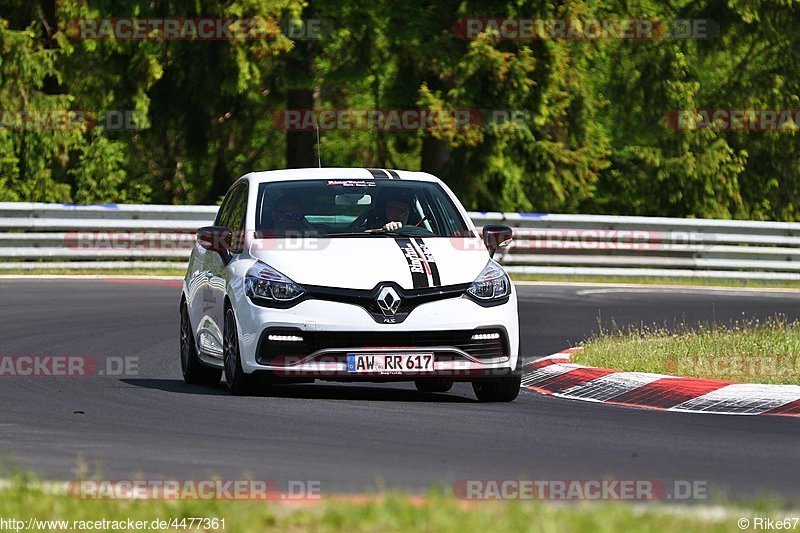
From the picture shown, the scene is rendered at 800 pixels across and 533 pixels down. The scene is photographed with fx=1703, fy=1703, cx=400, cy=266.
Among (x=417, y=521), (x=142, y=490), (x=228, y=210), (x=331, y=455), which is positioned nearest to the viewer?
(x=417, y=521)

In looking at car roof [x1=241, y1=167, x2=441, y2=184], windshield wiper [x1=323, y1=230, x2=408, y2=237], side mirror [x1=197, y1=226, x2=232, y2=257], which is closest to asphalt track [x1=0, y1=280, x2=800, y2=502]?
side mirror [x1=197, y1=226, x2=232, y2=257]

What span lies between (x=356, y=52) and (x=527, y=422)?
77.5 feet

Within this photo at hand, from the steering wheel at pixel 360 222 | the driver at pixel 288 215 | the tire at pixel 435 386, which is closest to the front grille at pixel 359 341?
the driver at pixel 288 215

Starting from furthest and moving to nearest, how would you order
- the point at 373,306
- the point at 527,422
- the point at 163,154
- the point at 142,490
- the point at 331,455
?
the point at 163,154 → the point at 373,306 → the point at 527,422 → the point at 331,455 → the point at 142,490

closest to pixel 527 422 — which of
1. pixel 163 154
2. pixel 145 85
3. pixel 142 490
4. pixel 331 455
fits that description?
pixel 331 455

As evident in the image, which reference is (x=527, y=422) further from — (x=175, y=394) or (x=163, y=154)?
(x=163, y=154)

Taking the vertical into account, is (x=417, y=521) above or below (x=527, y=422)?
above

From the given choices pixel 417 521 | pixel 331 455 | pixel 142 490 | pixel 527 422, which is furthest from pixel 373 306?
pixel 417 521

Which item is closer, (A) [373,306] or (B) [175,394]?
(A) [373,306]

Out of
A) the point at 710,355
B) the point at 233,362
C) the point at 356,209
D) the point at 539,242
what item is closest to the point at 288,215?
the point at 356,209

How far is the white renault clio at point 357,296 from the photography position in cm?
1109

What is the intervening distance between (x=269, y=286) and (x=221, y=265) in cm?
108

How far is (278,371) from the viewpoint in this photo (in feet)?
36.8

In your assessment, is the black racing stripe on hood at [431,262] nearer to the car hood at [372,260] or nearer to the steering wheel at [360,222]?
the car hood at [372,260]
